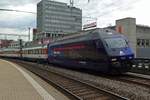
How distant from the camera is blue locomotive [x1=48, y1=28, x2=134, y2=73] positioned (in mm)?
20094

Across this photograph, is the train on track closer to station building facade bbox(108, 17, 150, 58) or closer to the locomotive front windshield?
the locomotive front windshield

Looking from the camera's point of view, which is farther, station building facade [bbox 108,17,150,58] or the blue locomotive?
station building facade [bbox 108,17,150,58]

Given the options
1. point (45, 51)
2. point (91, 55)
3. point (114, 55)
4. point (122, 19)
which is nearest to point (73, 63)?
point (91, 55)

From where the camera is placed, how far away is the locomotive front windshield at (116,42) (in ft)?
68.0

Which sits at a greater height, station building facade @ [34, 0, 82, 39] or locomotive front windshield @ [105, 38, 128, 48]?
station building facade @ [34, 0, 82, 39]

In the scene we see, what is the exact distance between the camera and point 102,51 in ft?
67.8

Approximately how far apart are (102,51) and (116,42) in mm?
1266

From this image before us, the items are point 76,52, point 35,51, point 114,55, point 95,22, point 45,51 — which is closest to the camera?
point 114,55

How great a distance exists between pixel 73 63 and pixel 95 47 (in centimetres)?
604

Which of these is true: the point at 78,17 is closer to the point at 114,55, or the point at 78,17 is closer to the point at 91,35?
the point at 91,35

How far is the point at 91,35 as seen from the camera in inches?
894

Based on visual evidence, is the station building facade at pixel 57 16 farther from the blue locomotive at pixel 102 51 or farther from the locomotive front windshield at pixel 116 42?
the locomotive front windshield at pixel 116 42

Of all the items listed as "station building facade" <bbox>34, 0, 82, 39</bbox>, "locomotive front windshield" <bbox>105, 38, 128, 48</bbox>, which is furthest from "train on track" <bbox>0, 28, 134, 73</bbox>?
"station building facade" <bbox>34, 0, 82, 39</bbox>

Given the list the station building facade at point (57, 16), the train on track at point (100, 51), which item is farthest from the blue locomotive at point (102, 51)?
the station building facade at point (57, 16)
